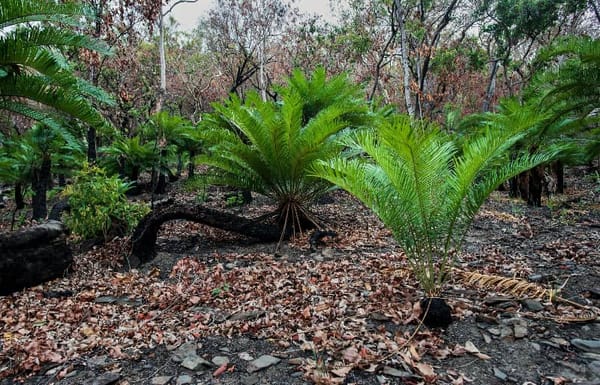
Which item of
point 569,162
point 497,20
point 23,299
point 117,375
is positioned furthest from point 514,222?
point 497,20

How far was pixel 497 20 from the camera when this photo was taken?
12.7 metres

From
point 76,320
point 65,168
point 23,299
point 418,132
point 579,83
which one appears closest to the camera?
point 418,132

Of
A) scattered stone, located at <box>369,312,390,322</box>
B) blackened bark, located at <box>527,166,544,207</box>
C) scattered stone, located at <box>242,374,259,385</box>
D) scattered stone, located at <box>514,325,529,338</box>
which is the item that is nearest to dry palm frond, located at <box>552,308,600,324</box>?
scattered stone, located at <box>514,325,529,338</box>

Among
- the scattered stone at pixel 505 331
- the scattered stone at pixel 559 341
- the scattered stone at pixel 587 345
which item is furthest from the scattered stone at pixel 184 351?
the scattered stone at pixel 587 345

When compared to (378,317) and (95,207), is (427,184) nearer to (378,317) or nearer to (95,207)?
(378,317)

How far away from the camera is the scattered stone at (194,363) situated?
96.0 inches

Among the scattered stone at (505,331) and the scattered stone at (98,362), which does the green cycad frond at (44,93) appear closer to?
the scattered stone at (98,362)

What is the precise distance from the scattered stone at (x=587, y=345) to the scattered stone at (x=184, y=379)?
94.1 inches

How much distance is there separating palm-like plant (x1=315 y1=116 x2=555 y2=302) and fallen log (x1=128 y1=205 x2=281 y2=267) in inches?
81.8

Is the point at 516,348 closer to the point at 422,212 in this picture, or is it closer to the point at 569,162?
the point at 422,212

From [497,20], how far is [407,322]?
1330 centimetres

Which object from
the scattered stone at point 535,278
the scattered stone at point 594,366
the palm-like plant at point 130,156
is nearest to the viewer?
the scattered stone at point 594,366

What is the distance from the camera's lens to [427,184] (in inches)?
108

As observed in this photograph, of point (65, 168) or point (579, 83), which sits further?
point (65, 168)
